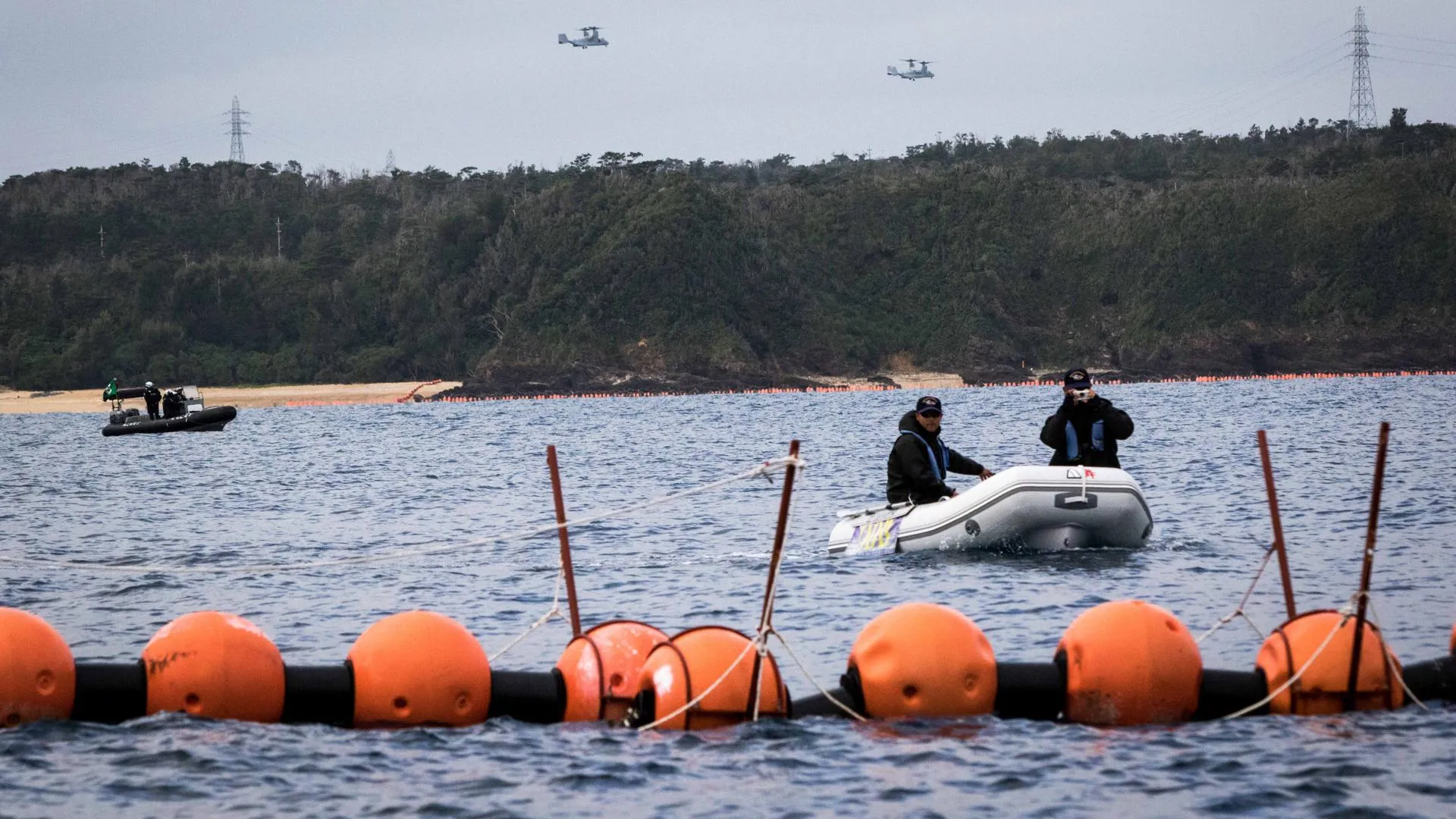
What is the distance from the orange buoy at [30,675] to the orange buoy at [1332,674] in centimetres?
→ 651

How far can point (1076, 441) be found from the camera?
1540 cm

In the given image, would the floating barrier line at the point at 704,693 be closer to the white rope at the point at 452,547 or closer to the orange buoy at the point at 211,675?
the white rope at the point at 452,547

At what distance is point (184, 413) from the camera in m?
51.9

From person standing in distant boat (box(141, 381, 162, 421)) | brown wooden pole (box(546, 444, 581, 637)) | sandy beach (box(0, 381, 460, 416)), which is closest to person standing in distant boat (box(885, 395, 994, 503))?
brown wooden pole (box(546, 444, 581, 637))

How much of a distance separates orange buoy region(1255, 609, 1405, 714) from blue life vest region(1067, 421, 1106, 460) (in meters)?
5.95

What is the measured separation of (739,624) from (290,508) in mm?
14507

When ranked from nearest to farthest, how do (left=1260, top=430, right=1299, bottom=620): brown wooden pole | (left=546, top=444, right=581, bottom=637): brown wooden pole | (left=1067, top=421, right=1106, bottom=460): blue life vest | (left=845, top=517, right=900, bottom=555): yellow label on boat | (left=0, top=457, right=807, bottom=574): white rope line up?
1. (left=0, top=457, right=807, bottom=574): white rope
2. (left=1260, top=430, right=1299, bottom=620): brown wooden pole
3. (left=546, top=444, right=581, bottom=637): brown wooden pole
4. (left=1067, top=421, right=1106, bottom=460): blue life vest
5. (left=845, top=517, right=900, bottom=555): yellow label on boat

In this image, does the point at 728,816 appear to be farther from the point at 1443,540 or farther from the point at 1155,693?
the point at 1443,540

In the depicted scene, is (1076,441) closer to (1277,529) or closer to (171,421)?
(1277,529)

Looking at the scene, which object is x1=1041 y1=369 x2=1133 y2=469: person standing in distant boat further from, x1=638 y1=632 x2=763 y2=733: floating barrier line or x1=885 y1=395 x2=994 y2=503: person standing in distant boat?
x1=638 y1=632 x2=763 y2=733: floating barrier line

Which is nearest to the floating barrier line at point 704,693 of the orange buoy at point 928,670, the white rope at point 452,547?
the orange buoy at point 928,670

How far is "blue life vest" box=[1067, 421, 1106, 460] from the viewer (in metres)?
15.3

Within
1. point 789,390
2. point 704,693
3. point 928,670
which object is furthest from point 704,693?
point 789,390

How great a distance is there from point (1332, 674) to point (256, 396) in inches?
3284
